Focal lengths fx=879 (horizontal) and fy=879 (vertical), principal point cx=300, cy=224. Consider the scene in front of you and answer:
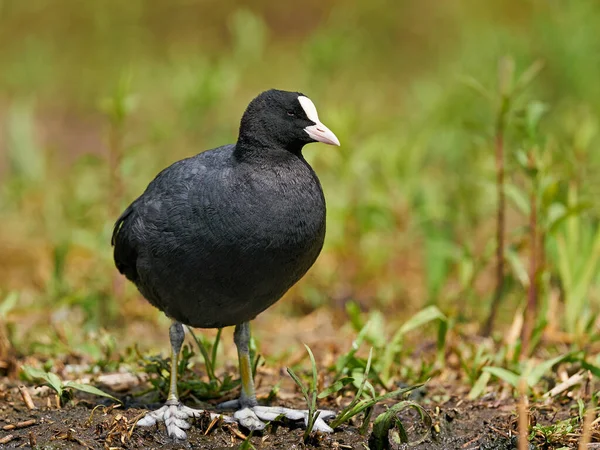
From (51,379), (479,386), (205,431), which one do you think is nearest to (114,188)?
(51,379)

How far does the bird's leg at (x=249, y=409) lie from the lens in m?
3.54

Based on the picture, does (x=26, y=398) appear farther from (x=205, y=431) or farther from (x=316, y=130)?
(x=316, y=130)

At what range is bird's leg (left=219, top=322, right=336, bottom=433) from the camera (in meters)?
3.54

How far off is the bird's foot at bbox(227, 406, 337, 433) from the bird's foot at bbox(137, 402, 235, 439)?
0.07 metres

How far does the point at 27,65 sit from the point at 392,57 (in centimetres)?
482

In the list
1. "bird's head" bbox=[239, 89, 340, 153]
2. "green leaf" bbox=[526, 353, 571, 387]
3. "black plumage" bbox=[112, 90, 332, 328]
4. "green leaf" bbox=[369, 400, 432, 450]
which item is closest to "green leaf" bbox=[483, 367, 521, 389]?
"green leaf" bbox=[526, 353, 571, 387]

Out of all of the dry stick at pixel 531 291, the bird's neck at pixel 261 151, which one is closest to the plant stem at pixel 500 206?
the dry stick at pixel 531 291

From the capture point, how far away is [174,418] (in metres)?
3.51

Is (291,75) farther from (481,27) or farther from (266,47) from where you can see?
(481,27)

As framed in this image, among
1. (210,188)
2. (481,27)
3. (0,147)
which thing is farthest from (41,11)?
(210,188)

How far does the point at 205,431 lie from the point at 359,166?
2.24m

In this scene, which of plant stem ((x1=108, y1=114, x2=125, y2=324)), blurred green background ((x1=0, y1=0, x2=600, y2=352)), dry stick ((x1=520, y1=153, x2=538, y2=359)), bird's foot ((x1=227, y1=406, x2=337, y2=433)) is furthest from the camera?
plant stem ((x1=108, y1=114, x2=125, y2=324))

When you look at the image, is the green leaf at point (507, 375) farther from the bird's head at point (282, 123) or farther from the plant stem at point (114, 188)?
the plant stem at point (114, 188)

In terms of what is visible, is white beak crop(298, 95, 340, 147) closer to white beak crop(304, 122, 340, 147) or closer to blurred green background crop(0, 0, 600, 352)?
white beak crop(304, 122, 340, 147)
